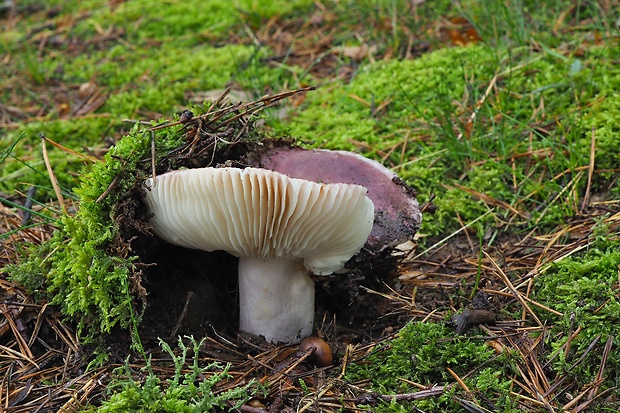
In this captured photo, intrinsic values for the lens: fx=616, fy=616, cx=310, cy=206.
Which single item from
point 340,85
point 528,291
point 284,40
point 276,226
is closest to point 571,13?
point 340,85

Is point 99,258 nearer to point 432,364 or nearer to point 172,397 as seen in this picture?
point 172,397

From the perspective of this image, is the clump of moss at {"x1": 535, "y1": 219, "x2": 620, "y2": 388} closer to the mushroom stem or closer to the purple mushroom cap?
the purple mushroom cap

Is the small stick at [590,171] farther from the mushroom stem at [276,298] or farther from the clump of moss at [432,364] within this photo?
the mushroom stem at [276,298]

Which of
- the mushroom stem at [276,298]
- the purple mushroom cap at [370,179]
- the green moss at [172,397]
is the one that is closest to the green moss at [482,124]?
the purple mushroom cap at [370,179]

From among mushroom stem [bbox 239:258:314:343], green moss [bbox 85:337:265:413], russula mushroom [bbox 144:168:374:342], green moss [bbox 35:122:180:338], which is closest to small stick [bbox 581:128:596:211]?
russula mushroom [bbox 144:168:374:342]

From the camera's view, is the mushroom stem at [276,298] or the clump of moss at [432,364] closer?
the clump of moss at [432,364]

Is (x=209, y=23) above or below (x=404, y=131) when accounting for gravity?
above

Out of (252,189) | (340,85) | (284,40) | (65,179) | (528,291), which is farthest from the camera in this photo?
(284,40)

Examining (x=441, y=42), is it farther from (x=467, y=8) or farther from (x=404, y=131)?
(x=404, y=131)
